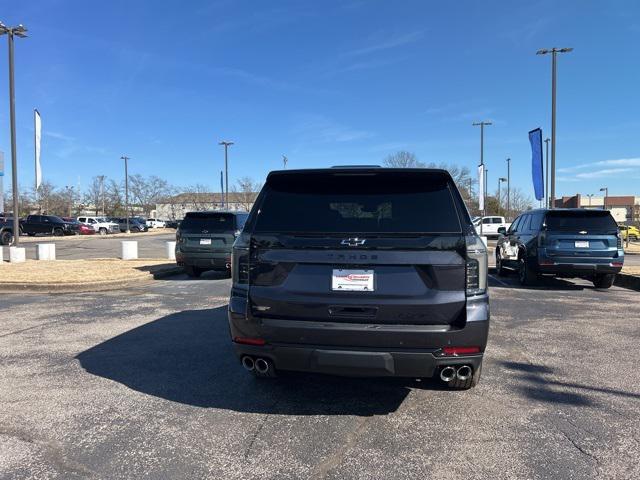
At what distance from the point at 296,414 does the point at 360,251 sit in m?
1.45

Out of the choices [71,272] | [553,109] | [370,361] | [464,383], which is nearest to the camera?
[370,361]

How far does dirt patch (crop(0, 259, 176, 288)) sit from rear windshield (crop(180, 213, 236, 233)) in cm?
163

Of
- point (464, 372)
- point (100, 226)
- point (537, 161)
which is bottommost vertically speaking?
point (464, 372)

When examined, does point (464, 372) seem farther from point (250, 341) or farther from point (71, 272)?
point (71, 272)

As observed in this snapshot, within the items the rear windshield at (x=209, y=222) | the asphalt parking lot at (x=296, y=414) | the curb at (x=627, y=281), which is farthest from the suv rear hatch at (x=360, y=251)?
the curb at (x=627, y=281)

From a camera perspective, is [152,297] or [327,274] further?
[152,297]

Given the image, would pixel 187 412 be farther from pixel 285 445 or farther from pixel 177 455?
pixel 285 445

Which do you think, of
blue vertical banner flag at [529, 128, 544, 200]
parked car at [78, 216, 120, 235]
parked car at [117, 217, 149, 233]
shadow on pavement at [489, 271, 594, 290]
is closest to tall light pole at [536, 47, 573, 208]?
blue vertical banner flag at [529, 128, 544, 200]

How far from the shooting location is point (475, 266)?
3.60m

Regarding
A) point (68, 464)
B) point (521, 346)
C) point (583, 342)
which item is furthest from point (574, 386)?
point (68, 464)

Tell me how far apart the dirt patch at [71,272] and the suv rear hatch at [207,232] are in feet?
4.44

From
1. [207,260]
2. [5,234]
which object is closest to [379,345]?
[207,260]

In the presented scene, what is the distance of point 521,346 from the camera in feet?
20.0

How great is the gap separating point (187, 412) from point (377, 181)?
2405 mm
